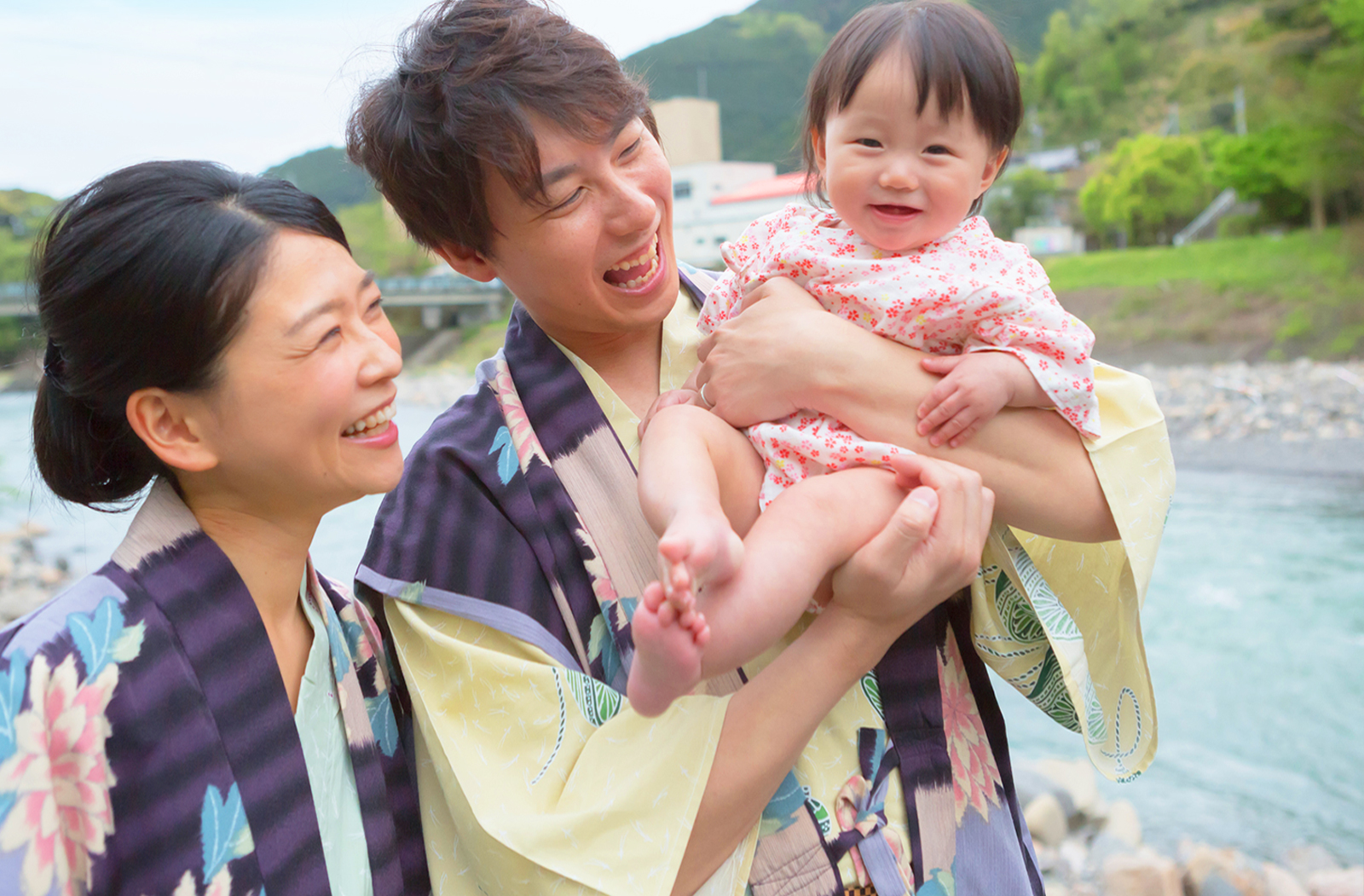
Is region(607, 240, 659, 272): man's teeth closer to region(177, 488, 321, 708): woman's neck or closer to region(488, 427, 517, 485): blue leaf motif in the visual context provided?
region(488, 427, 517, 485): blue leaf motif

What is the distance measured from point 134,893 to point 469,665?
463 millimetres

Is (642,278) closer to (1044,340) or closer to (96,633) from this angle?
(1044,340)

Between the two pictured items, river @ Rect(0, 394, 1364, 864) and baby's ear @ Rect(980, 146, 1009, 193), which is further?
river @ Rect(0, 394, 1364, 864)

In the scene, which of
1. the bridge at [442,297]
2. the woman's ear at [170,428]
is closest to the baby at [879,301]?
the woman's ear at [170,428]

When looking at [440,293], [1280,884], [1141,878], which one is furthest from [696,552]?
[440,293]

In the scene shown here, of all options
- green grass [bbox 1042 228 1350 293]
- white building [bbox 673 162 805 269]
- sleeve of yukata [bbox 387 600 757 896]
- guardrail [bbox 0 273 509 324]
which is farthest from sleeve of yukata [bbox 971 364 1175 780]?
guardrail [bbox 0 273 509 324]

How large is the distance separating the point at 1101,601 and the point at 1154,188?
26.6 metres

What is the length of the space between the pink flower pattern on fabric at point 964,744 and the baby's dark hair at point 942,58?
2.75 ft

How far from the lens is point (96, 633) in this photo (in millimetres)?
1195

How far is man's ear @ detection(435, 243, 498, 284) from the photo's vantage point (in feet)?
5.39

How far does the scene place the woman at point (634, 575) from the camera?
1293 millimetres

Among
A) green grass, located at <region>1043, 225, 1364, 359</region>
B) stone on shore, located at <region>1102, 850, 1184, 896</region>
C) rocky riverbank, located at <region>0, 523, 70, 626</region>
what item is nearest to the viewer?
stone on shore, located at <region>1102, 850, 1184, 896</region>

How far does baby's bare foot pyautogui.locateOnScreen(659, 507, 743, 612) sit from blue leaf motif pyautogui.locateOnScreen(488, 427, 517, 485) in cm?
36

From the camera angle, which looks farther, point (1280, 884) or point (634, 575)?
point (1280, 884)
